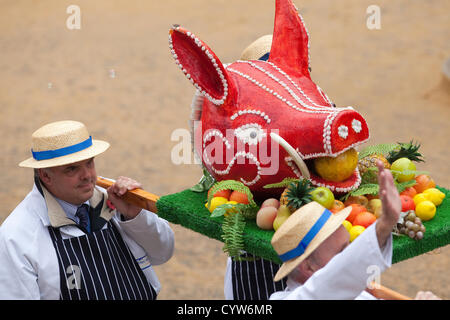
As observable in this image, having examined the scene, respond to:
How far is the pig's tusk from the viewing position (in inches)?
102

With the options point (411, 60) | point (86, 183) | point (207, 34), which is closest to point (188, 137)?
point (86, 183)

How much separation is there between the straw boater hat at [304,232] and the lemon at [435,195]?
1.88ft

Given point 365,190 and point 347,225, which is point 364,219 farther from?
point 365,190

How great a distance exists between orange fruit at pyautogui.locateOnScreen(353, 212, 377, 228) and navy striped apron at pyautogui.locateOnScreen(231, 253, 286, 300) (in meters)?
0.68

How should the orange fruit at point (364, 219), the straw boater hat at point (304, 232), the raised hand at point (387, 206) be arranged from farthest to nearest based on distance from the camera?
the orange fruit at point (364, 219) < the straw boater hat at point (304, 232) < the raised hand at point (387, 206)

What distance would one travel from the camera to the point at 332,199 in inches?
101

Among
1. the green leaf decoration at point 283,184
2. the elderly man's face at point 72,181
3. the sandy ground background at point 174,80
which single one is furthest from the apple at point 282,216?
the sandy ground background at point 174,80

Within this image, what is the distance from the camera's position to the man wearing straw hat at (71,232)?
2.97 meters

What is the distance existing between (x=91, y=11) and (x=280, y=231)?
11.5 meters

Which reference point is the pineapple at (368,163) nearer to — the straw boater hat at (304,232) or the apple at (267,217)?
the apple at (267,217)

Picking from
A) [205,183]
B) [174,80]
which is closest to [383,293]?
[205,183]

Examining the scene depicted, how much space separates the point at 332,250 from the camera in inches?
90.2

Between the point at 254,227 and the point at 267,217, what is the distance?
0.10 meters

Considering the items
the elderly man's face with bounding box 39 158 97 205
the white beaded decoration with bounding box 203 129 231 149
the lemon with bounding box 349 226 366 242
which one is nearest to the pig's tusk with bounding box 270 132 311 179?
the white beaded decoration with bounding box 203 129 231 149
